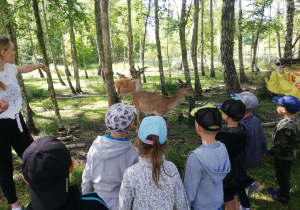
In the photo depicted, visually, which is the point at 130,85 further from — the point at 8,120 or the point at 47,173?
the point at 47,173

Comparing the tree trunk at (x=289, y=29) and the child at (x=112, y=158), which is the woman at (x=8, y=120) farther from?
the tree trunk at (x=289, y=29)

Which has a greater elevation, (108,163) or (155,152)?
(155,152)

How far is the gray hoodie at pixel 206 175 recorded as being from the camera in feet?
5.93

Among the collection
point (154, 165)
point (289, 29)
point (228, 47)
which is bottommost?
point (154, 165)

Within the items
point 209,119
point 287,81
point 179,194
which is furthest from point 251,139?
point 287,81

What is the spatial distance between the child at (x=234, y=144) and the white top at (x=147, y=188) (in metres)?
0.95

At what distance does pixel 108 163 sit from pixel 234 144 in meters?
1.32

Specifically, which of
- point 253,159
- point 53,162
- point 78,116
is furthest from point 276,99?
point 78,116

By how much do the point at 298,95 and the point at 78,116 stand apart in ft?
20.4

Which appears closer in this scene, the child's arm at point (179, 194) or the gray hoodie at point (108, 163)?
the child's arm at point (179, 194)

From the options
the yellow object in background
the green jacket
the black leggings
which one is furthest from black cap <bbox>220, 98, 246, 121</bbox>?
the yellow object in background

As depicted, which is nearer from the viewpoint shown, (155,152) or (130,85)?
(155,152)

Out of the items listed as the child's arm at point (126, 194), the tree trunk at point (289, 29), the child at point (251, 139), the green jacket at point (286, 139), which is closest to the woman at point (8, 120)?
the child's arm at point (126, 194)

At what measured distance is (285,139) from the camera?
2697mm
